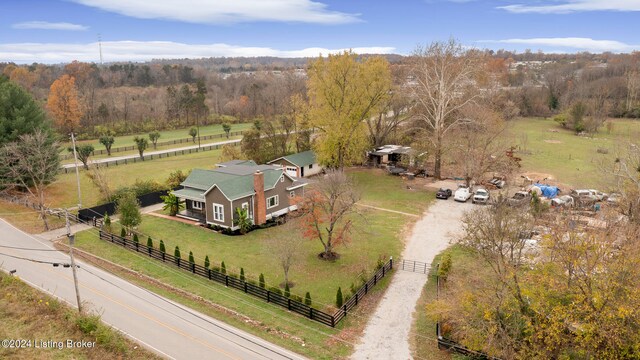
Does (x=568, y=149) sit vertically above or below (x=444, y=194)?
above

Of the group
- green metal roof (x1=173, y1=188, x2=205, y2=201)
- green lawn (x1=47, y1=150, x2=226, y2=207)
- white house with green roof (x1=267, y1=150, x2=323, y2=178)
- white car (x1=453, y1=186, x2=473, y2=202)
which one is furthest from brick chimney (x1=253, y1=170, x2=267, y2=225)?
white car (x1=453, y1=186, x2=473, y2=202)

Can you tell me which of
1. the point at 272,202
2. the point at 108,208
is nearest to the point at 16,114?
the point at 108,208

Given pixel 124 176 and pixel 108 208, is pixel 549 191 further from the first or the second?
pixel 124 176

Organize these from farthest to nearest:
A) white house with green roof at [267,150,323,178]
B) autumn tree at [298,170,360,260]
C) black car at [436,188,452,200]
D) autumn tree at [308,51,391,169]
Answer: white house with green roof at [267,150,323,178], autumn tree at [308,51,391,169], black car at [436,188,452,200], autumn tree at [298,170,360,260]

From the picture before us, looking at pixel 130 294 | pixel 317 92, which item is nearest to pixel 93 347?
pixel 130 294

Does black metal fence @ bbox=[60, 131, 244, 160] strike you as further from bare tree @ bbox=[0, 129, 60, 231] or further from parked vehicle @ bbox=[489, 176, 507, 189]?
parked vehicle @ bbox=[489, 176, 507, 189]

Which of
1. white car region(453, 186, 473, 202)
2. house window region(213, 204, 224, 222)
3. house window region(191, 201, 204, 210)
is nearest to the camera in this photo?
house window region(213, 204, 224, 222)

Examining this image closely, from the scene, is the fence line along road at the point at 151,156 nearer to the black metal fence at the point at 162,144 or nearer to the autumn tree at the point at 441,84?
the black metal fence at the point at 162,144
